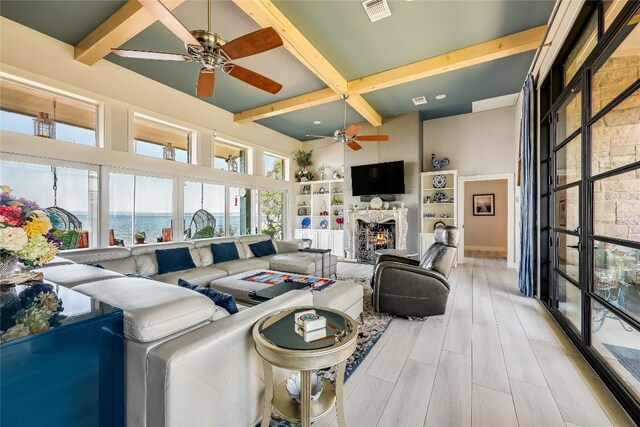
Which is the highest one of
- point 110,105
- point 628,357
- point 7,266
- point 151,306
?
point 110,105

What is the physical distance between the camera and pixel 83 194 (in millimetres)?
3898

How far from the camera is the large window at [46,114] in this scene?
10.7 ft

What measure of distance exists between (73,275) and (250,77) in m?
2.29

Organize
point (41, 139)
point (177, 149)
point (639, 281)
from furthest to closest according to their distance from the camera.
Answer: point (177, 149), point (41, 139), point (639, 281)

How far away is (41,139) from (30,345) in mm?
3760

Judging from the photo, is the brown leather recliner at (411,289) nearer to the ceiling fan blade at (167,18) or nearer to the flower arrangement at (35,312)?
the flower arrangement at (35,312)

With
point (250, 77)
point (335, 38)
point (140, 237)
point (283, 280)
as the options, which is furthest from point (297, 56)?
point (140, 237)

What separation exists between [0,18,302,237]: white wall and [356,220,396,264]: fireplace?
333 cm

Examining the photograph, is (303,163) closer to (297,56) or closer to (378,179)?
(378,179)

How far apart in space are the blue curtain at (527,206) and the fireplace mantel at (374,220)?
2.53 metres

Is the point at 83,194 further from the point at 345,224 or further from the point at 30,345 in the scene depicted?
the point at 345,224

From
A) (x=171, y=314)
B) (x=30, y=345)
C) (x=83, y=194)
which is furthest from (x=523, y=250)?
(x=83, y=194)

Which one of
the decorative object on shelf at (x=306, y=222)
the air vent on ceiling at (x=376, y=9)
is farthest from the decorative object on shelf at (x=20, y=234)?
the decorative object on shelf at (x=306, y=222)

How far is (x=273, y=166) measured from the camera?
300 inches
